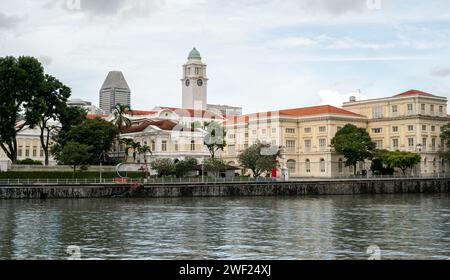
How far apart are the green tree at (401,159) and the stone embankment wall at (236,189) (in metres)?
9.35

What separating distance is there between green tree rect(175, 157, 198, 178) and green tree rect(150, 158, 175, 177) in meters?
0.68

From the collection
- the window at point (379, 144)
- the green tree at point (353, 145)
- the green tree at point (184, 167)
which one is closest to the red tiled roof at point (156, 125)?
the green tree at point (184, 167)

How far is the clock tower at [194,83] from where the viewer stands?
172625 mm

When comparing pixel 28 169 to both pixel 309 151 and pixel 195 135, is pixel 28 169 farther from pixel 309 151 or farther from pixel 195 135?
pixel 309 151

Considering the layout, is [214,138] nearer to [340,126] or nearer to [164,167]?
[164,167]

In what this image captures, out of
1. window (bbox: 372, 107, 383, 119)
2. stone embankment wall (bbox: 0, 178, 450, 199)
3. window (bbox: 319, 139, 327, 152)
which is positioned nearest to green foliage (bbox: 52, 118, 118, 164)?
stone embankment wall (bbox: 0, 178, 450, 199)

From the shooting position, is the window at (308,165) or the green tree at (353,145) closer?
the green tree at (353,145)

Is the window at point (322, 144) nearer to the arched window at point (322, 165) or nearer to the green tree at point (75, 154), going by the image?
the arched window at point (322, 165)

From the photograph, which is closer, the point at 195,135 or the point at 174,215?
Answer: the point at 174,215

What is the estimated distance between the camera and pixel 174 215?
46.3m

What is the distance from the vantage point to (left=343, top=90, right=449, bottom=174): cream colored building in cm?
10575

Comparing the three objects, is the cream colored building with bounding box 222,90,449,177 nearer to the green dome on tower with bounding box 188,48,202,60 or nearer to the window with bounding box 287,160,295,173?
the window with bounding box 287,160,295,173
